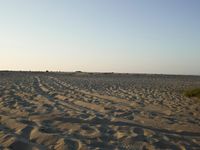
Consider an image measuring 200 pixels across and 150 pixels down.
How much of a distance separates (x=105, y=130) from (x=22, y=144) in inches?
75.7

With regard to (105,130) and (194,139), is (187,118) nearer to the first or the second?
(194,139)

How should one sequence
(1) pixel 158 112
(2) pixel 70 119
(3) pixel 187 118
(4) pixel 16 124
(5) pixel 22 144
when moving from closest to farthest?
1. (5) pixel 22 144
2. (4) pixel 16 124
3. (2) pixel 70 119
4. (3) pixel 187 118
5. (1) pixel 158 112

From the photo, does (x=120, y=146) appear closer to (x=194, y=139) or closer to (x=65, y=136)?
(x=65, y=136)

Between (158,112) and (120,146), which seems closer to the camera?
(120,146)

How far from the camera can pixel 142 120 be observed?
858 cm

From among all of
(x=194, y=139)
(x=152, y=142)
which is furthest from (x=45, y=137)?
(x=194, y=139)

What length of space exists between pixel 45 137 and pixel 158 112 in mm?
4835

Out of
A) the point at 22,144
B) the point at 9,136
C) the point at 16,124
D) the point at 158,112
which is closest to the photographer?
the point at 22,144

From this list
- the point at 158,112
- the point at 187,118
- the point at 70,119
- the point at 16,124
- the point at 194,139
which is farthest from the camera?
the point at 158,112

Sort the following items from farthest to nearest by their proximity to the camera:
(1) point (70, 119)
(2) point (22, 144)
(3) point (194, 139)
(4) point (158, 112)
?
1. (4) point (158, 112)
2. (1) point (70, 119)
3. (3) point (194, 139)
4. (2) point (22, 144)

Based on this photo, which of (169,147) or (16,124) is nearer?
(169,147)

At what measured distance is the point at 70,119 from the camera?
8.20 m

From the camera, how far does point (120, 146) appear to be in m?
5.84

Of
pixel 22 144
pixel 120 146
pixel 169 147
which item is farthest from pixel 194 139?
pixel 22 144
